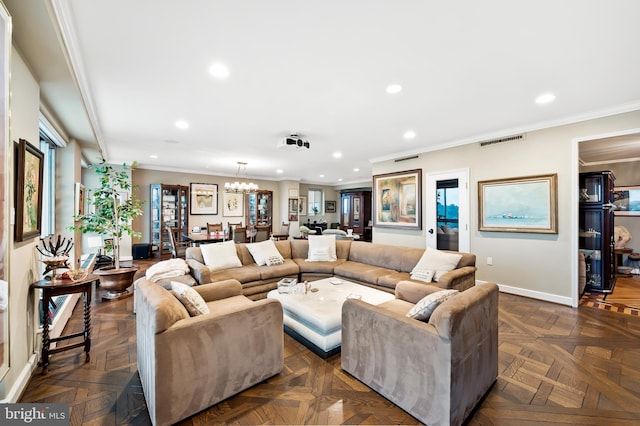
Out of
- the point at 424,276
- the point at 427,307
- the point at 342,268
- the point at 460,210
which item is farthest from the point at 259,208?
the point at 427,307

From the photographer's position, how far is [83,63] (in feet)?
7.58

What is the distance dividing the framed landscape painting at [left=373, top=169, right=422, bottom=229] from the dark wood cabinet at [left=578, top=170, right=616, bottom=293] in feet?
8.23

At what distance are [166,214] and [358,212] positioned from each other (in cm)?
658

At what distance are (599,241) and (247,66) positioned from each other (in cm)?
566

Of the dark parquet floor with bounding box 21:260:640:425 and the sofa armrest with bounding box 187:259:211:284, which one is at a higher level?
the sofa armrest with bounding box 187:259:211:284

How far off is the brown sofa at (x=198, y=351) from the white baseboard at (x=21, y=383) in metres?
0.72

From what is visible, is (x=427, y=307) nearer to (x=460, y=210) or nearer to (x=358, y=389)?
(x=358, y=389)

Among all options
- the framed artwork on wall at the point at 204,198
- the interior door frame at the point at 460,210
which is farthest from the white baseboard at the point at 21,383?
the framed artwork on wall at the point at 204,198

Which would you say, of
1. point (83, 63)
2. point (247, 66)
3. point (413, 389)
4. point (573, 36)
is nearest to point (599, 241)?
point (573, 36)

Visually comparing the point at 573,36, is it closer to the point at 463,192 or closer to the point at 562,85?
→ the point at 562,85

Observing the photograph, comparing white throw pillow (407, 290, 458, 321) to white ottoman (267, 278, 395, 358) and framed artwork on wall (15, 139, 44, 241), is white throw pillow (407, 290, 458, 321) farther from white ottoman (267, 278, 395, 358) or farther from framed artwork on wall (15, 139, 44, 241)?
framed artwork on wall (15, 139, 44, 241)

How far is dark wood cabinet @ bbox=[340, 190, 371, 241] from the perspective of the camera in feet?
34.5

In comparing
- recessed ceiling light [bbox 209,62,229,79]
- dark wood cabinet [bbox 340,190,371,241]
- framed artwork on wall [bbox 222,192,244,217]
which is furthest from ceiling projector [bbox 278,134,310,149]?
dark wood cabinet [bbox 340,190,371,241]

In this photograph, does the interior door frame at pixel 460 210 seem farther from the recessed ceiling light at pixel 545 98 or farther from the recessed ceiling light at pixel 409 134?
the recessed ceiling light at pixel 545 98
